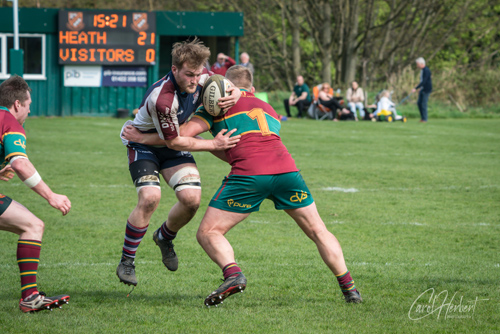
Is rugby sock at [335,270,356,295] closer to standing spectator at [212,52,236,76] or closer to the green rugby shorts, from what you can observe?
the green rugby shorts

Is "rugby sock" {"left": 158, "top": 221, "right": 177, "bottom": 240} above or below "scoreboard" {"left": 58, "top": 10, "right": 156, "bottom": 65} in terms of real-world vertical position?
below

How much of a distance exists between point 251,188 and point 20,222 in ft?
5.53

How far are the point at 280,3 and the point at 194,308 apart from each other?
96.4 feet

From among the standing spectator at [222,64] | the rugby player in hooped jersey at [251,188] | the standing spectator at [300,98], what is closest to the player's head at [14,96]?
the rugby player in hooped jersey at [251,188]

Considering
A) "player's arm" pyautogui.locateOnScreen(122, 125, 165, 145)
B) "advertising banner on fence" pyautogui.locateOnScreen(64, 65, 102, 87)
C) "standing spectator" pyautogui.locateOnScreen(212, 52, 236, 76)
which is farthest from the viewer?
"advertising banner on fence" pyautogui.locateOnScreen(64, 65, 102, 87)

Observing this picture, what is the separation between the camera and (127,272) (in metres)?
5.33

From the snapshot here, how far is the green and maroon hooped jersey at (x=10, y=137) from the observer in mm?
4559

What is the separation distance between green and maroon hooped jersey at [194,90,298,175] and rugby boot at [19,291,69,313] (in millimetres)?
1559

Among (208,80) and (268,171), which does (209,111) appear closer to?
(208,80)

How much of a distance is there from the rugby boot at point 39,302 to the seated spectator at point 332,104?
19878 mm

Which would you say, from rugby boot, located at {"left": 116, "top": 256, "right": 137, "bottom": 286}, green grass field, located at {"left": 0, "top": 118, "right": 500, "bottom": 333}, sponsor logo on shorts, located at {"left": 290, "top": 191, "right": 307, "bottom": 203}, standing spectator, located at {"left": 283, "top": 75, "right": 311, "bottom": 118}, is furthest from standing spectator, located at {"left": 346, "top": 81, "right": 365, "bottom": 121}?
sponsor logo on shorts, located at {"left": 290, "top": 191, "right": 307, "bottom": 203}

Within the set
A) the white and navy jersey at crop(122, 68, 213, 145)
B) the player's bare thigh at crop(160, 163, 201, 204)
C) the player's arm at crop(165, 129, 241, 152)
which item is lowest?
the player's bare thigh at crop(160, 163, 201, 204)

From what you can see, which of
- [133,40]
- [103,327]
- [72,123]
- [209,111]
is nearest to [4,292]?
[103,327]

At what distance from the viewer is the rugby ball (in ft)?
15.8
